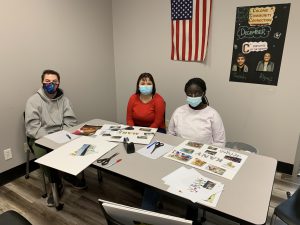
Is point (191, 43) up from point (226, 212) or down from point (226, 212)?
up

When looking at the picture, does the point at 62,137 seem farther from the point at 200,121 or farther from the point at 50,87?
the point at 200,121

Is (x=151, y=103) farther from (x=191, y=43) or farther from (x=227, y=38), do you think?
(x=227, y=38)

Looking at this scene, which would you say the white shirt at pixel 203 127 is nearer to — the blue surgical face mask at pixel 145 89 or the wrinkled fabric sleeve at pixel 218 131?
the wrinkled fabric sleeve at pixel 218 131

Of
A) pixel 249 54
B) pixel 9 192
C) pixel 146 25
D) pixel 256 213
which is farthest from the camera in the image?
pixel 146 25

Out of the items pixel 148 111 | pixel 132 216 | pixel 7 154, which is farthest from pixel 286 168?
pixel 7 154

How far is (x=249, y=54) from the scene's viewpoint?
2537 millimetres

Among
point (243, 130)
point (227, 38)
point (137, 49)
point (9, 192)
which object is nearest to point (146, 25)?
point (137, 49)

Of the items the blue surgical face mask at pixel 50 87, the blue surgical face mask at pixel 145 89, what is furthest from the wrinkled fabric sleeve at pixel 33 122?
the blue surgical face mask at pixel 145 89

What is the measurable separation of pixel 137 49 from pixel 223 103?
4.50 feet

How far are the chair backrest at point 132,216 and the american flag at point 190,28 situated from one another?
2223mm

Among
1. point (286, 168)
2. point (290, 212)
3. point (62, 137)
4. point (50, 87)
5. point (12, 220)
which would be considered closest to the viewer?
point (12, 220)

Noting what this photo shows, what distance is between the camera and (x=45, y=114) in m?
2.37

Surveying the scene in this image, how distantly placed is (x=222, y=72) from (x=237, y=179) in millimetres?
1667

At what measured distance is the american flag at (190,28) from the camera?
267cm
